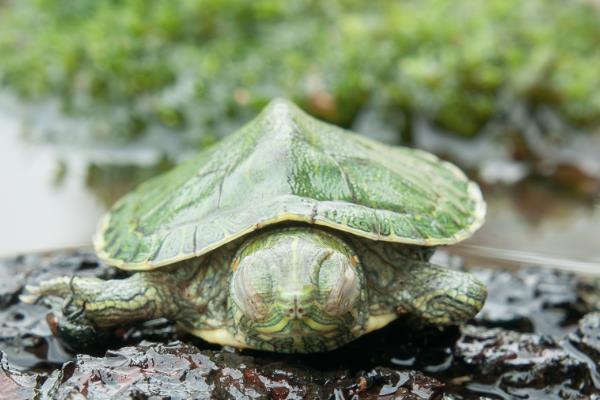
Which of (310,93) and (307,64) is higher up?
(307,64)

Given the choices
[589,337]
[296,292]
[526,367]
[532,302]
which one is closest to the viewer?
[296,292]

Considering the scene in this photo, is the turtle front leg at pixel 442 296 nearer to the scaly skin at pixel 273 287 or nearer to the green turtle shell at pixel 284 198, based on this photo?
the scaly skin at pixel 273 287

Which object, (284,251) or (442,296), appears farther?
(442,296)

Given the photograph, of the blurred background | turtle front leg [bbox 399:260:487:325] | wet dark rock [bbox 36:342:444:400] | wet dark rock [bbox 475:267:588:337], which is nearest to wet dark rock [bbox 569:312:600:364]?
wet dark rock [bbox 475:267:588:337]

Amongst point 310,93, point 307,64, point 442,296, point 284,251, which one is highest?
point 307,64

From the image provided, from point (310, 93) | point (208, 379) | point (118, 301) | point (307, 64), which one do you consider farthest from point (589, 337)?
point (307, 64)

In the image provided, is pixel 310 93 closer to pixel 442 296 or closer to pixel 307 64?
pixel 307 64
